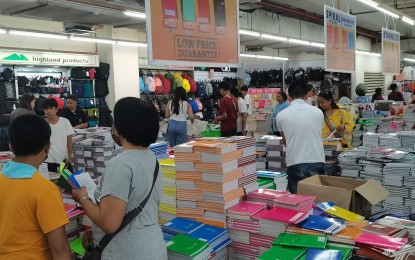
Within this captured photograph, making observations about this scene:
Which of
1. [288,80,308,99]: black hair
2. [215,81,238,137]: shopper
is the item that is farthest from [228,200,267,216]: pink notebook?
[215,81,238,137]: shopper

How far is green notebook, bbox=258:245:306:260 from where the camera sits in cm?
214

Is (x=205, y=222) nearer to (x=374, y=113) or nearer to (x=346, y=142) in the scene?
(x=346, y=142)

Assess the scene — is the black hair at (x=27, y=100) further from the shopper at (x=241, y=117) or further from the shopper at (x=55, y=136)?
the shopper at (x=241, y=117)

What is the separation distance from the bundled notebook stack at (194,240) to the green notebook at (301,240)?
39cm

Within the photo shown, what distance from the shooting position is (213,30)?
12.8 feet

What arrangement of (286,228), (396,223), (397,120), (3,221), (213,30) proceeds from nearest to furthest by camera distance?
(3,221) < (286,228) < (396,223) < (213,30) < (397,120)

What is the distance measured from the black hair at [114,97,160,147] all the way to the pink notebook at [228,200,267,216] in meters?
0.98

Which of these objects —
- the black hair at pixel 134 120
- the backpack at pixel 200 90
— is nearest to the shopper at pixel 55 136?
the black hair at pixel 134 120

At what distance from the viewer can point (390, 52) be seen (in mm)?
9500

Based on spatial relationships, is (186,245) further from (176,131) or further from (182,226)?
(176,131)

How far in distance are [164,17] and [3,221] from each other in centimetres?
217

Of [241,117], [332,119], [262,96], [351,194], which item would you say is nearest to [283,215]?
[351,194]

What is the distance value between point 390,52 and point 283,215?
8.34m

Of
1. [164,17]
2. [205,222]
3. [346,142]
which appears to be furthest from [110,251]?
[346,142]
